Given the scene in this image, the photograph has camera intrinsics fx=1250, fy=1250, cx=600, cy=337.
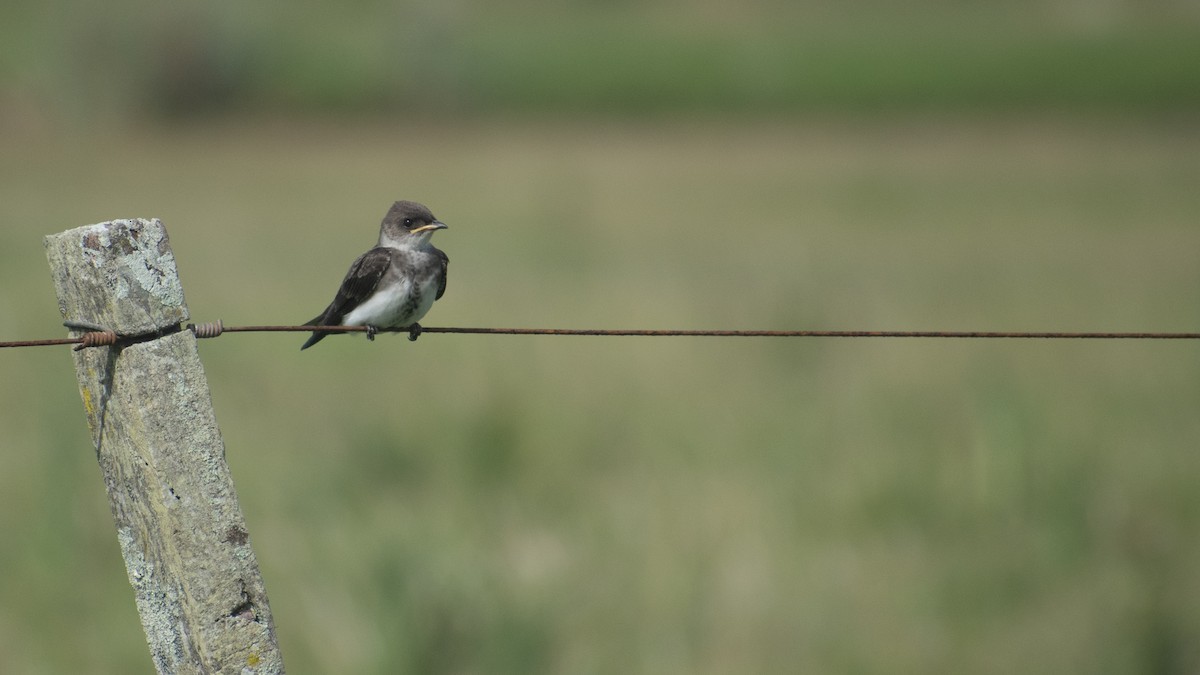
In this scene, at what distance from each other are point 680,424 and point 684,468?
3.22 feet

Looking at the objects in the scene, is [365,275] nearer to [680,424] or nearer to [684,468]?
[684,468]

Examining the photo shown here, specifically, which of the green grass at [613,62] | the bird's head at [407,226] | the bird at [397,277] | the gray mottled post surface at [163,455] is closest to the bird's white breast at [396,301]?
the bird at [397,277]

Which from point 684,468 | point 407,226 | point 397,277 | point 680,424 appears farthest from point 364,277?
point 680,424

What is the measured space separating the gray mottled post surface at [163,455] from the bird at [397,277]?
1.62m

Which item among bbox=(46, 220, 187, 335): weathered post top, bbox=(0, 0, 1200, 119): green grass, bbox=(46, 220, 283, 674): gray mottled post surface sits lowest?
bbox=(46, 220, 283, 674): gray mottled post surface

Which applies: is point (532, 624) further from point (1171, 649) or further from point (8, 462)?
point (8, 462)

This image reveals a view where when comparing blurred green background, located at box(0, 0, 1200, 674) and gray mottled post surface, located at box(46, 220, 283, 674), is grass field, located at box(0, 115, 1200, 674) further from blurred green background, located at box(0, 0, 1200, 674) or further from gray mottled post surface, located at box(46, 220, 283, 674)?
gray mottled post surface, located at box(46, 220, 283, 674)

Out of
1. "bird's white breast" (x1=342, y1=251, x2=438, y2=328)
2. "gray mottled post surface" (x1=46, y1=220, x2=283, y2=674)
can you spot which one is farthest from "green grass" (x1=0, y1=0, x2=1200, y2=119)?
"gray mottled post surface" (x1=46, y1=220, x2=283, y2=674)

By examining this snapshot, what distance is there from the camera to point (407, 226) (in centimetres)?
440

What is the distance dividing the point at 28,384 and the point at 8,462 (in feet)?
7.77

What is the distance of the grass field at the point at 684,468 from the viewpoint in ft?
19.7

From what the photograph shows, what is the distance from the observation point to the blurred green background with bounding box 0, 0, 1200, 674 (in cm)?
608

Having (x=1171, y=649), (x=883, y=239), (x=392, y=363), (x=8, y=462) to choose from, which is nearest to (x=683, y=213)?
(x=883, y=239)

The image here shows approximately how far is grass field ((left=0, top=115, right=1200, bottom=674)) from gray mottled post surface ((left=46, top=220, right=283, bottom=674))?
285cm
